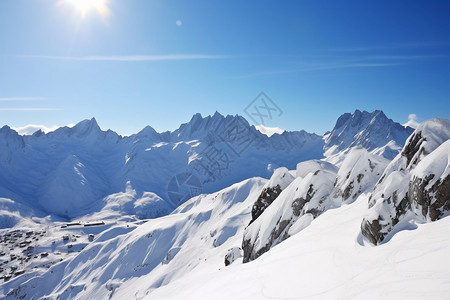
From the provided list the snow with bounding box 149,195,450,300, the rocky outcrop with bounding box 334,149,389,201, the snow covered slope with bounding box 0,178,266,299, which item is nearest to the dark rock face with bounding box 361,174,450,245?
the snow with bounding box 149,195,450,300

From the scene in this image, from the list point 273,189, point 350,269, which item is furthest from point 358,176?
point 273,189

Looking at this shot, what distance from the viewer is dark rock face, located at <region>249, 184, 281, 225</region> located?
34750 mm

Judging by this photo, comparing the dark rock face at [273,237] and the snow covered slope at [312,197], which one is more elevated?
the snow covered slope at [312,197]

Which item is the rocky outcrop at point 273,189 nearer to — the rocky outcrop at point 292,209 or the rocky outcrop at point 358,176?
the rocky outcrop at point 292,209

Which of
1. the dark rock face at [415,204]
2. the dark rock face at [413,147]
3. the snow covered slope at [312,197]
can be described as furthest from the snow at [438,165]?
the snow covered slope at [312,197]

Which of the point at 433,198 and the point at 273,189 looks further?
the point at 273,189

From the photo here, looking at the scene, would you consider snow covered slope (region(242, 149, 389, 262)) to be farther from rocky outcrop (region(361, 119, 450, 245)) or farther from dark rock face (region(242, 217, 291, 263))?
rocky outcrop (region(361, 119, 450, 245))

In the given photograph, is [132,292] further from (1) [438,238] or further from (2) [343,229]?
(1) [438,238]

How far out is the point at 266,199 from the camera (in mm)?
35844

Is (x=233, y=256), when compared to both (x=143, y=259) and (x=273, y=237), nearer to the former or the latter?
(x=273, y=237)

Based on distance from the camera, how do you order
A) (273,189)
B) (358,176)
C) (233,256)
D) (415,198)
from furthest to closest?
(273,189) → (233,256) → (358,176) → (415,198)

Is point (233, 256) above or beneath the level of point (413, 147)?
beneath

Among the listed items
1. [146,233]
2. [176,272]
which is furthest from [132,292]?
[146,233]

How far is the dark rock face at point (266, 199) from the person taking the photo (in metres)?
34.8
